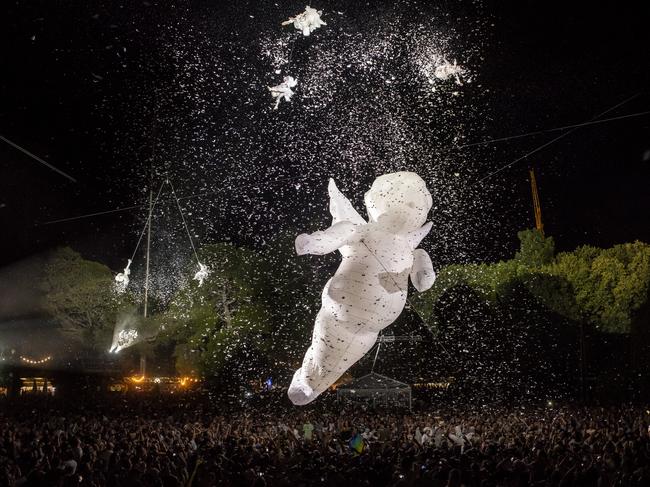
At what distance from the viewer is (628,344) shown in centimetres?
2895

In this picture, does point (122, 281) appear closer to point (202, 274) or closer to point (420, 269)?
point (202, 274)

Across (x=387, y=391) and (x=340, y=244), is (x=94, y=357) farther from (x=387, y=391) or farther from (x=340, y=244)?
(x=340, y=244)

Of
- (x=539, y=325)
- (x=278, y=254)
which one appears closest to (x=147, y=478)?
(x=278, y=254)

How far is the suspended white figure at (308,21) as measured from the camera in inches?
319

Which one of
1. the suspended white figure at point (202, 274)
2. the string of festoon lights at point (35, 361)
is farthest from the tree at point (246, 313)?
the string of festoon lights at point (35, 361)

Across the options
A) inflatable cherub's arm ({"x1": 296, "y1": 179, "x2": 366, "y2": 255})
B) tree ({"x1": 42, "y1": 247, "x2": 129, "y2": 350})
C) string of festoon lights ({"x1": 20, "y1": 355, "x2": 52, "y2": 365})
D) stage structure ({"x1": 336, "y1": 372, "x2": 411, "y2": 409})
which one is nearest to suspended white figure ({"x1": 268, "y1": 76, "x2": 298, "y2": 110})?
inflatable cherub's arm ({"x1": 296, "y1": 179, "x2": 366, "y2": 255})

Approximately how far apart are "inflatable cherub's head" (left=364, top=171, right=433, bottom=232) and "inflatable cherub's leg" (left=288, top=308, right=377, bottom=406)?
0.98 metres

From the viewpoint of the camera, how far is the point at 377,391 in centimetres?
2258

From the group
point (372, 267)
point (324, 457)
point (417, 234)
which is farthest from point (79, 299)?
point (417, 234)

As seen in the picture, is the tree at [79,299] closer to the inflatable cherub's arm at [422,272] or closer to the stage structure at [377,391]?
the stage structure at [377,391]

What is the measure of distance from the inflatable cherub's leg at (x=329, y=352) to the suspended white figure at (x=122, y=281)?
25864 millimetres

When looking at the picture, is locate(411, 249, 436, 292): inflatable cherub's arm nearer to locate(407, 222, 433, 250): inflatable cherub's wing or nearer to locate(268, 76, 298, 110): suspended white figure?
locate(407, 222, 433, 250): inflatable cherub's wing

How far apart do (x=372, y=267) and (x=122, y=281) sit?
2788cm

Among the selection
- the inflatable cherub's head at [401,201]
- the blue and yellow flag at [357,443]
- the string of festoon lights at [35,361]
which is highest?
the string of festoon lights at [35,361]
